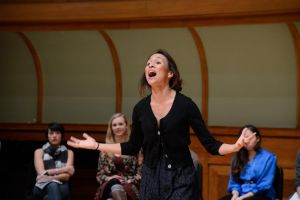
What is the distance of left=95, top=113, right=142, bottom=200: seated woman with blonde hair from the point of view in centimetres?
499

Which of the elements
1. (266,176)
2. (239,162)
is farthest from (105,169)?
(266,176)

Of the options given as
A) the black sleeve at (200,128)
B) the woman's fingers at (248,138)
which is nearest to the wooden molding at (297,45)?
the black sleeve at (200,128)

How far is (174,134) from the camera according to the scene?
2.79 m

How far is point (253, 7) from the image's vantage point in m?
5.14

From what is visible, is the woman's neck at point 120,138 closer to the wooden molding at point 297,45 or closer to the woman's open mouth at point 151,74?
the wooden molding at point 297,45

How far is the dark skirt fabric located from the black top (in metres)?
0.03

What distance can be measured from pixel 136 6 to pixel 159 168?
3.09m

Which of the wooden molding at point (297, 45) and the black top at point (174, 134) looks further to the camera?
the wooden molding at point (297, 45)

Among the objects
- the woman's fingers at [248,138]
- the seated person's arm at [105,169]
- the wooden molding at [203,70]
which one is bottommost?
the seated person's arm at [105,169]

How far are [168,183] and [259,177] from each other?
2.27 m

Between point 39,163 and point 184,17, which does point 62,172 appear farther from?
point 184,17

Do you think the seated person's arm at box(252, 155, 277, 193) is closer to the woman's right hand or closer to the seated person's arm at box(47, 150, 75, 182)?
the woman's right hand

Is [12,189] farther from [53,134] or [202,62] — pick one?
[202,62]

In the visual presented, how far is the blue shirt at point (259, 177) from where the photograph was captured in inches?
187
